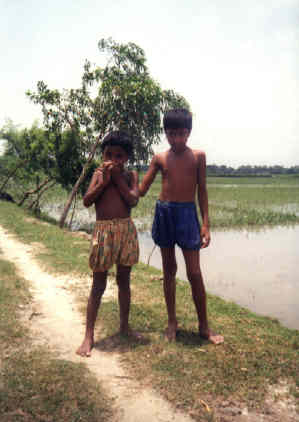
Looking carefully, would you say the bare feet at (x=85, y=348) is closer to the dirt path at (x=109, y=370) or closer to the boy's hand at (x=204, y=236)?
the dirt path at (x=109, y=370)

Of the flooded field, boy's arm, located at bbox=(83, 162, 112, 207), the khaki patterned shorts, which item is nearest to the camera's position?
boy's arm, located at bbox=(83, 162, 112, 207)

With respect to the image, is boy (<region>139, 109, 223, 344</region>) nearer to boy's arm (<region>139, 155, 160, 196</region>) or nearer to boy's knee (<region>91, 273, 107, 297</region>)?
boy's arm (<region>139, 155, 160, 196</region>)

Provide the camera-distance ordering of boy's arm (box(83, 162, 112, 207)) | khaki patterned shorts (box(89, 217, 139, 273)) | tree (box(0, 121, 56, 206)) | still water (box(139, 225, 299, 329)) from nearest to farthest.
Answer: boy's arm (box(83, 162, 112, 207))
khaki patterned shorts (box(89, 217, 139, 273))
still water (box(139, 225, 299, 329))
tree (box(0, 121, 56, 206))

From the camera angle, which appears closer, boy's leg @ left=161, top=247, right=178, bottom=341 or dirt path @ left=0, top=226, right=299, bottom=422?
dirt path @ left=0, top=226, right=299, bottom=422

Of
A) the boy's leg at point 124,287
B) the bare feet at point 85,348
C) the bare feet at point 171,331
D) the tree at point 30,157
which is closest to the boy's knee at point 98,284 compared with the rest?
the boy's leg at point 124,287

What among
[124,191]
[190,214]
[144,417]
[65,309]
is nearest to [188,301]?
[65,309]

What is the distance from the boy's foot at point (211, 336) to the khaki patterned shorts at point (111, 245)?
38.3 inches

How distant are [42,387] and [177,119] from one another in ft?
7.52

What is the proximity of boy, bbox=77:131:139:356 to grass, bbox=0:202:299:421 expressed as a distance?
54cm

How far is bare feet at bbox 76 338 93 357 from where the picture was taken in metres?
3.10

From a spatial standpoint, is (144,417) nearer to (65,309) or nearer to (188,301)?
(65,309)

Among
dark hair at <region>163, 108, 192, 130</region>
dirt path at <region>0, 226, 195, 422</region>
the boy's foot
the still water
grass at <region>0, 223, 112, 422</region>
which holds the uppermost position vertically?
dark hair at <region>163, 108, 192, 130</region>

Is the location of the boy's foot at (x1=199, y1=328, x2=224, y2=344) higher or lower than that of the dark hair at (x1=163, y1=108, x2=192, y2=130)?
lower

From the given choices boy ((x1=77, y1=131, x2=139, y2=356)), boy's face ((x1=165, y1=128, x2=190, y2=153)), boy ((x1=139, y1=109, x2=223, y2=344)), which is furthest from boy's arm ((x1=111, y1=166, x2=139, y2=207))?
boy's face ((x1=165, y1=128, x2=190, y2=153))
